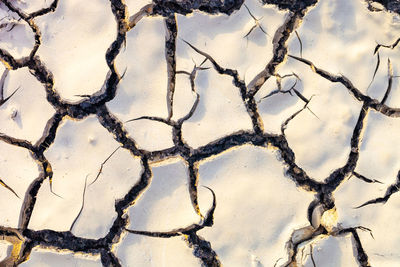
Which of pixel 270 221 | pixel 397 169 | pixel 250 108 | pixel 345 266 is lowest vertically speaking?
pixel 345 266

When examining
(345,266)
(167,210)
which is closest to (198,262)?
(167,210)

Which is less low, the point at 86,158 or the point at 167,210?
the point at 86,158

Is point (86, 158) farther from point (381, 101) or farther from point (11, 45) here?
point (381, 101)

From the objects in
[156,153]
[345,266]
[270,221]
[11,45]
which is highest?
[11,45]

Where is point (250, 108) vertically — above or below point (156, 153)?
above

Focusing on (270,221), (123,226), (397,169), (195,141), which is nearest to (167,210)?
(123,226)

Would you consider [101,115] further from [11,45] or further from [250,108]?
[250,108]
